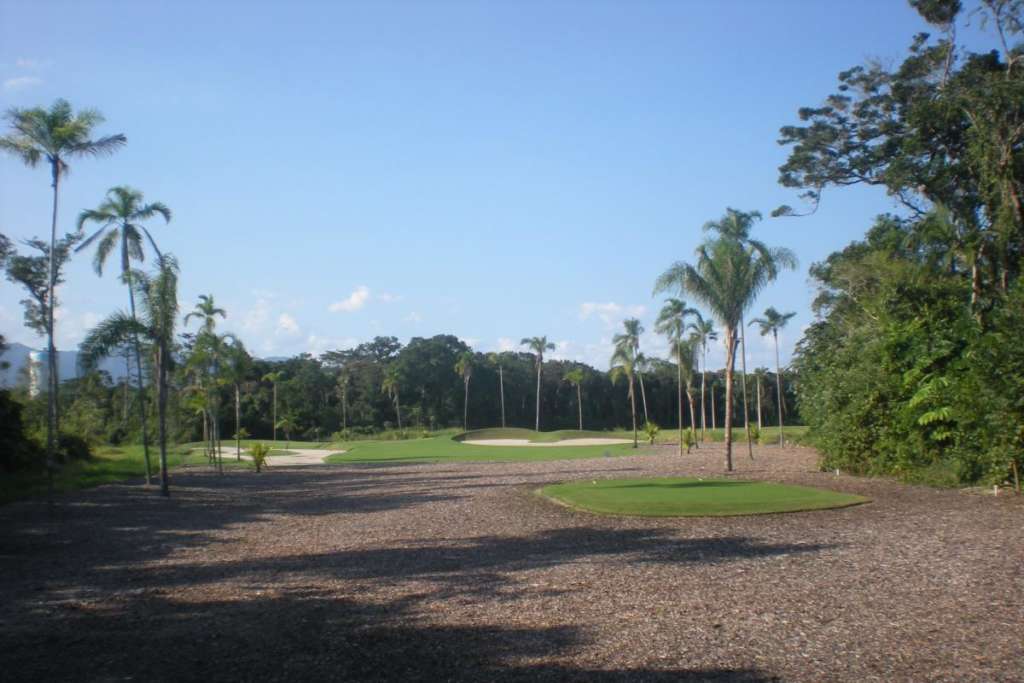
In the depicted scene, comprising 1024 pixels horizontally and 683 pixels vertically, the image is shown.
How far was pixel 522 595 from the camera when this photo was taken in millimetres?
9203

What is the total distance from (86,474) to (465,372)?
57.4 metres

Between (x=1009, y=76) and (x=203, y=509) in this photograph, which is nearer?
(x=203, y=509)

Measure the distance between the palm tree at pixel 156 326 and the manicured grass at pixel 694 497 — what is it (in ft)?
37.9

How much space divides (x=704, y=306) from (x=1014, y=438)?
9.96 meters

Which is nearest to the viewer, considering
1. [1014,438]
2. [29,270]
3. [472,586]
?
[472,586]

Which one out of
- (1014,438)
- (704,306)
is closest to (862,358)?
(704,306)

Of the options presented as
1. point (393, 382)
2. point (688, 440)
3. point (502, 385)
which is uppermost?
point (393, 382)

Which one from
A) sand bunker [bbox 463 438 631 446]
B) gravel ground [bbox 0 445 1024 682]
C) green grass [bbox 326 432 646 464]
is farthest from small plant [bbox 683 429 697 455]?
gravel ground [bbox 0 445 1024 682]

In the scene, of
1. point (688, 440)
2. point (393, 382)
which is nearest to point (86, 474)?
point (688, 440)

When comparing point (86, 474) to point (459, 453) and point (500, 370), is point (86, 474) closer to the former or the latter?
point (459, 453)

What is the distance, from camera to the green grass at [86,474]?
73.9ft

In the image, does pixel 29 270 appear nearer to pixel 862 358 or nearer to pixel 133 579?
pixel 133 579

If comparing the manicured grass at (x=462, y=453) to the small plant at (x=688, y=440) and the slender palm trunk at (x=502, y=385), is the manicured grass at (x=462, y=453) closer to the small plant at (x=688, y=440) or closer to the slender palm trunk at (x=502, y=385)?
the small plant at (x=688, y=440)

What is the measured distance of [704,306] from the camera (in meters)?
25.1
